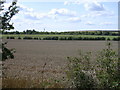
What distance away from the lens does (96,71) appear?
7.61m

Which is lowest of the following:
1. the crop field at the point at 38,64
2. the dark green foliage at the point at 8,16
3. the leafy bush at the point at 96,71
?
the crop field at the point at 38,64

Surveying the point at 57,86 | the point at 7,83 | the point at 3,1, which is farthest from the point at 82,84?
the point at 3,1

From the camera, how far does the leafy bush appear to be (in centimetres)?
697

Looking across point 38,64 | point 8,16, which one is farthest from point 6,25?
point 38,64

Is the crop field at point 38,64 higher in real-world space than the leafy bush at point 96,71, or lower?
lower

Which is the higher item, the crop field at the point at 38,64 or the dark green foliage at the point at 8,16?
the dark green foliage at the point at 8,16

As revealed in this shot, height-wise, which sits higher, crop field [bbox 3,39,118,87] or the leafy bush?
the leafy bush

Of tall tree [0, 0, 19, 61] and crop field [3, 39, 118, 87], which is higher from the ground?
tall tree [0, 0, 19, 61]

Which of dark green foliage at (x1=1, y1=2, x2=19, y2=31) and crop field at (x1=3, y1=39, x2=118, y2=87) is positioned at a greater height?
dark green foliage at (x1=1, y1=2, x2=19, y2=31)

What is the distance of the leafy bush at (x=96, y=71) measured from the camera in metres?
6.97

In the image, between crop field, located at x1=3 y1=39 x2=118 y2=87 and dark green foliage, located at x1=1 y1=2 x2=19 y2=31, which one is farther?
crop field, located at x1=3 y1=39 x2=118 y2=87

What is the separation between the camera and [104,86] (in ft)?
22.9

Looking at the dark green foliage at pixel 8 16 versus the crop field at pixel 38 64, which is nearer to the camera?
the dark green foliage at pixel 8 16

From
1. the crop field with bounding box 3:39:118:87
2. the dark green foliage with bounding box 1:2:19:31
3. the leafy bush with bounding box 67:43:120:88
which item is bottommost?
the crop field with bounding box 3:39:118:87
